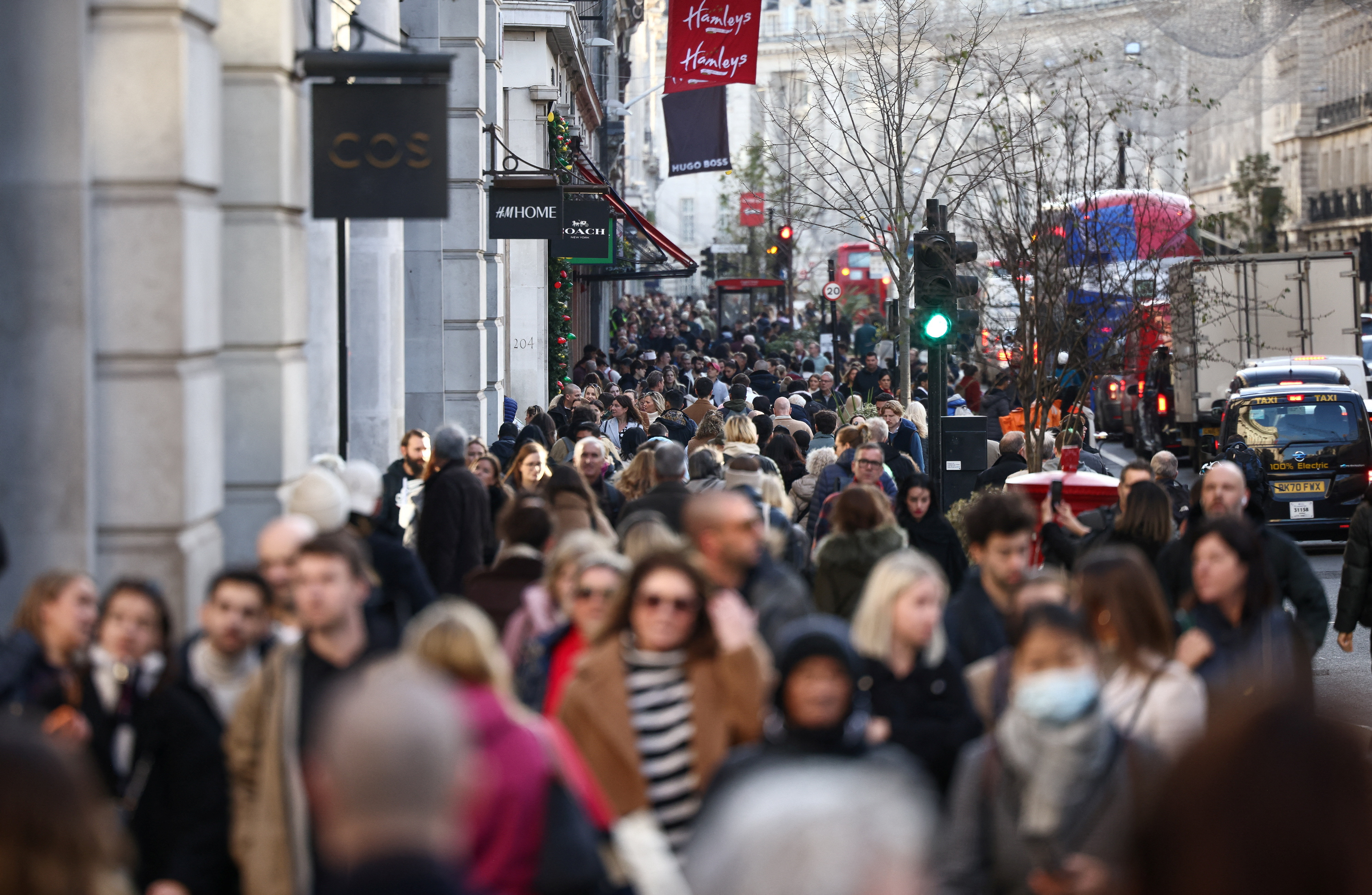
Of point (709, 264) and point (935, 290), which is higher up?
point (709, 264)

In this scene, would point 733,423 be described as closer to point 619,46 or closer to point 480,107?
point 480,107

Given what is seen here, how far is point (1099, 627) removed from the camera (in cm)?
548

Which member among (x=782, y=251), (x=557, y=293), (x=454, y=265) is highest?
(x=782, y=251)

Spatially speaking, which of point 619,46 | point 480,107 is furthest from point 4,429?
point 619,46

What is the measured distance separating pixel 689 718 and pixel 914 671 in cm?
86

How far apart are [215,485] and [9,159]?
1.69 m

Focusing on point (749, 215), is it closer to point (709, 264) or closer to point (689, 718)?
point (709, 264)

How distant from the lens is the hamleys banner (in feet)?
71.7

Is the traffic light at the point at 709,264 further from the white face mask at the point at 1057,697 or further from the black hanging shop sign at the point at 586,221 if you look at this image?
the white face mask at the point at 1057,697

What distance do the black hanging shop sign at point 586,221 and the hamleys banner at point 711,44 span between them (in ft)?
8.12

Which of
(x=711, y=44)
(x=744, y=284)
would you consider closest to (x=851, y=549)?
(x=711, y=44)

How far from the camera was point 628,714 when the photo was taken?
5.03 meters

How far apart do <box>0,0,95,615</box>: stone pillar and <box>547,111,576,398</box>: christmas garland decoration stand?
59.5ft

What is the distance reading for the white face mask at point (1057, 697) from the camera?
471cm
